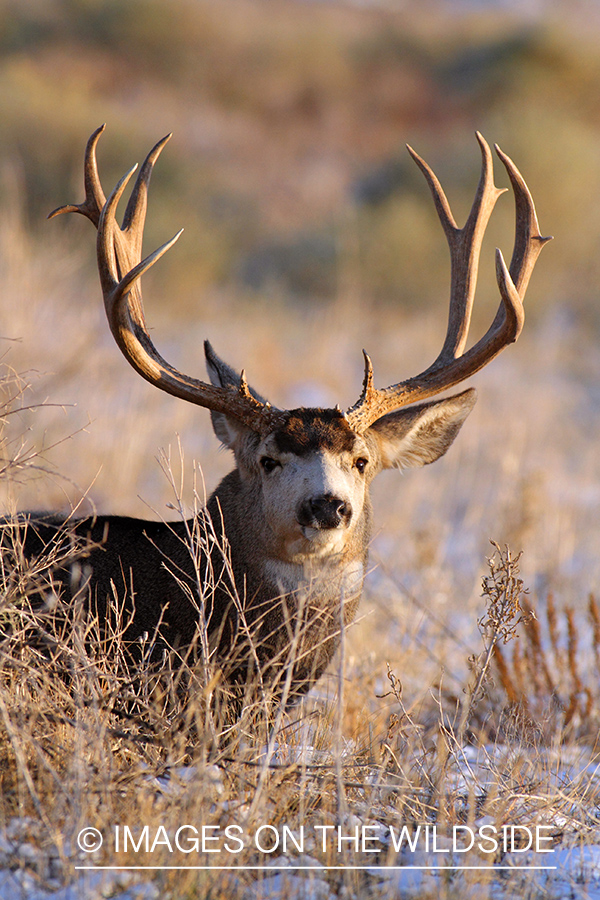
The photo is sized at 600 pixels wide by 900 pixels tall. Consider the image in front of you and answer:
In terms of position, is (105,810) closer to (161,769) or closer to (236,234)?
(161,769)

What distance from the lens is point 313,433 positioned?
419 cm

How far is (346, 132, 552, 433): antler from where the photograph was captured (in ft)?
14.5

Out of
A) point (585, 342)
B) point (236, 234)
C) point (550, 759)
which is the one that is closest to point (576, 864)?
point (550, 759)

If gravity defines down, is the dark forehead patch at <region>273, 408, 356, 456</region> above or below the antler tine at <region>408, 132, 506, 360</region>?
below

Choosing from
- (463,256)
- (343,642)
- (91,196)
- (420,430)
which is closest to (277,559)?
(343,642)

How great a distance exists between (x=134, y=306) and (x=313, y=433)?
106cm

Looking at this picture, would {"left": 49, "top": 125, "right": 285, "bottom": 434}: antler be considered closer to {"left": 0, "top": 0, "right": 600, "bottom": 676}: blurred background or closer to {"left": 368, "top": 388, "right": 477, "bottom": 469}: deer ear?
{"left": 0, "top": 0, "right": 600, "bottom": 676}: blurred background

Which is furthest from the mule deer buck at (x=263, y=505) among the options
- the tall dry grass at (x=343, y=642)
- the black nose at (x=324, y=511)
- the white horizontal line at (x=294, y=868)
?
the white horizontal line at (x=294, y=868)

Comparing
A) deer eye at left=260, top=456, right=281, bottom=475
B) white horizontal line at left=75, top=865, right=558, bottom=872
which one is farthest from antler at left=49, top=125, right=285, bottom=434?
white horizontal line at left=75, top=865, right=558, bottom=872

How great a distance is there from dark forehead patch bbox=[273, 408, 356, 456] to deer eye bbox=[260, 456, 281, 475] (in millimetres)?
63

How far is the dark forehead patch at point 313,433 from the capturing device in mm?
4160

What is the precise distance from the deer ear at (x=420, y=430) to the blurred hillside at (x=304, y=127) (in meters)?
9.97

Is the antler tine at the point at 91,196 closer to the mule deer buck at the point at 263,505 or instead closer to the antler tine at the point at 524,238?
the mule deer buck at the point at 263,505

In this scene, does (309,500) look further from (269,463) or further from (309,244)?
(309,244)
